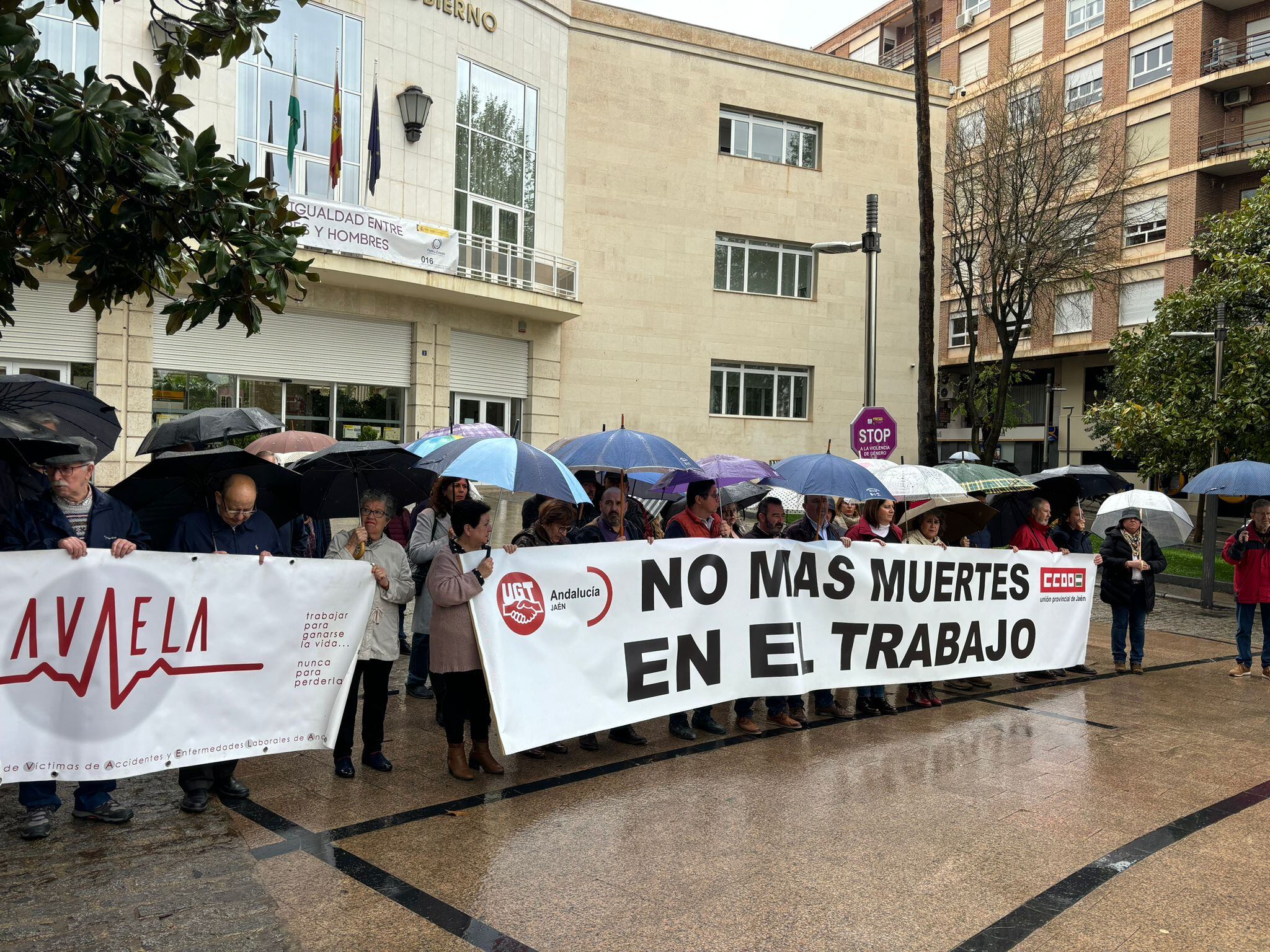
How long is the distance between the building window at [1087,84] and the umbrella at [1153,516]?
36690 mm

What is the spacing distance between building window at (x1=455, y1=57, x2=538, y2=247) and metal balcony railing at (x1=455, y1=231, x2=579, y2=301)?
0.24 m

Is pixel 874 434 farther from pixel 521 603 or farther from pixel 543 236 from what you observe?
pixel 543 236

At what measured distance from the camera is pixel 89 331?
1819cm

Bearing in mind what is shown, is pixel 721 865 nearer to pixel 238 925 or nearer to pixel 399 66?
pixel 238 925

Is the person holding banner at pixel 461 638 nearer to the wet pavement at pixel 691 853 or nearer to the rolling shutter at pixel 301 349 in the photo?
the wet pavement at pixel 691 853

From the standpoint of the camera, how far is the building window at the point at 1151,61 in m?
39.8

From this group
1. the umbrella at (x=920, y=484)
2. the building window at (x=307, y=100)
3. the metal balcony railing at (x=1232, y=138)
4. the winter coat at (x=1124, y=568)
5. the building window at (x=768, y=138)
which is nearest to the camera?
the umbrella at (x=920, y=484)

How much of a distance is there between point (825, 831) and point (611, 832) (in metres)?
1.14

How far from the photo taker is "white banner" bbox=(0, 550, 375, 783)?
482 centimetres

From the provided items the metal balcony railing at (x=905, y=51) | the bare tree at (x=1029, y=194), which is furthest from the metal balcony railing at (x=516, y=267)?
the metal balcony railing at (x=905, y=51)

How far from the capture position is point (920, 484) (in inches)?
342

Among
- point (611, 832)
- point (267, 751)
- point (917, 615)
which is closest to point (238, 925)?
point (267, 751)

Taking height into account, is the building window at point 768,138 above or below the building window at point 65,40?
above

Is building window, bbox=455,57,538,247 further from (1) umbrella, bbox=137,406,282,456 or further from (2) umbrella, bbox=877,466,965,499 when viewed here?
(2) umbrella, bbox=877,466,965,499
